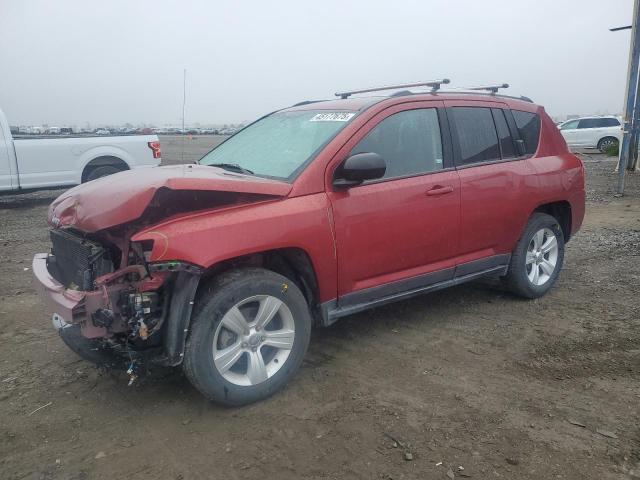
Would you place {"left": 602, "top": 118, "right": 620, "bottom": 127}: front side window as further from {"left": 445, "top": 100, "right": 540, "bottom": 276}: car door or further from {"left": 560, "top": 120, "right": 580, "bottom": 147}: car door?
{"left": 445, "top": 100, "right": 540, "bottom": 276}: car door

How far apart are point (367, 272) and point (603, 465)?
175 centimetres

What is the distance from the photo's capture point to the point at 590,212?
9.57 metres

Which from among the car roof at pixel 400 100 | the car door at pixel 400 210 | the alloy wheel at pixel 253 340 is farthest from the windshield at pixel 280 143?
the alloy wheel at pixel 253 340

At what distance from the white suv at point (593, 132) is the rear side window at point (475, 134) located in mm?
20802

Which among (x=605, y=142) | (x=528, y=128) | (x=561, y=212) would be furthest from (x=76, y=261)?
(x=605, y=142)

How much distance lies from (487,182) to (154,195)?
2.67m

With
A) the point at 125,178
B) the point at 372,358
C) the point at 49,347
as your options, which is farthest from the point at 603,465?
the point at 49,347

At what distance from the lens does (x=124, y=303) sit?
292 centimetres

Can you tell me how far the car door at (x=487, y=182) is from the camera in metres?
4.31

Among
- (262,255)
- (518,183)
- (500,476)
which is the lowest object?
(500,476)

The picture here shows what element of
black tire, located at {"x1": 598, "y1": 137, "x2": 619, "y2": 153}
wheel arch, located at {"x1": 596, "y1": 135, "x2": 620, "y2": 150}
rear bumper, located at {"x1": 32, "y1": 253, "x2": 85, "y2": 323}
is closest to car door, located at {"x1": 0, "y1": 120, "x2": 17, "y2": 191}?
rear bumper, located at {"x1": 32, "y1": 253, "x2": 85, "y2": 323}

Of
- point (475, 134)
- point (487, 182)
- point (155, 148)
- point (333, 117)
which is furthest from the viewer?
point (155, 148)

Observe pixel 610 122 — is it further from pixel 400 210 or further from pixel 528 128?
pixel 400 210

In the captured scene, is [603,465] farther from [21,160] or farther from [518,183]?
[21,160]
